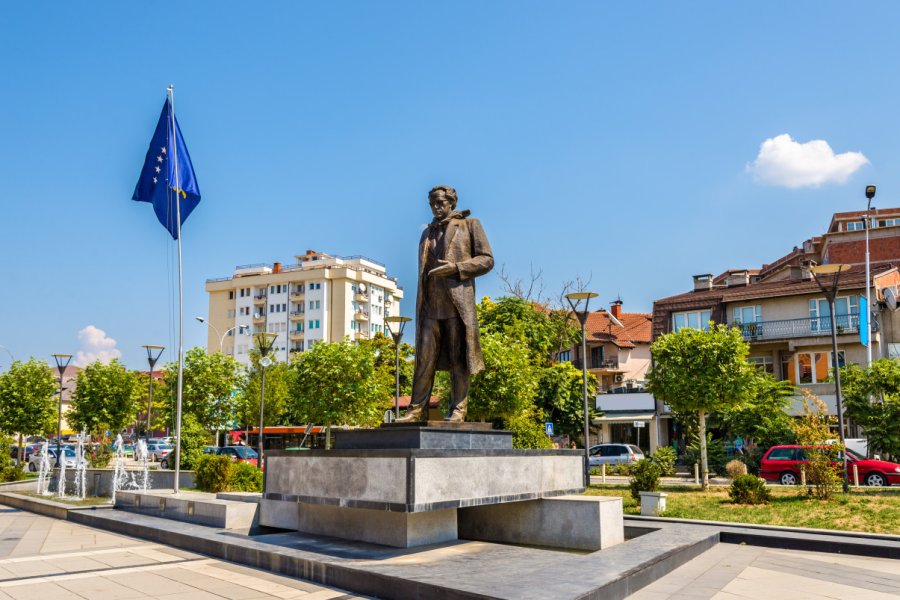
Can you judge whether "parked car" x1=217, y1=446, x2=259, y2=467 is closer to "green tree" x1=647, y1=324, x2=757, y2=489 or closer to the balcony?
"green tree" x1=647, y1=324, x2=757, y2=489

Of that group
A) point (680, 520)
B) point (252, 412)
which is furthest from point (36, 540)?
point (252, 412)

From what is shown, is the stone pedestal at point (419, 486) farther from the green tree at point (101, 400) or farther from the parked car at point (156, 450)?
the parked car at point (156, 450)

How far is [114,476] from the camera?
17.8 meters

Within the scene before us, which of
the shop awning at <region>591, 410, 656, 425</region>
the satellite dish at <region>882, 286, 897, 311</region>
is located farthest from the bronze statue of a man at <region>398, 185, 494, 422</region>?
the satellite dish at <region>882, 286, 897, 311</region>

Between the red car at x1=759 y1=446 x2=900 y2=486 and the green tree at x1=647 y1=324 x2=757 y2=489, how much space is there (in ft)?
11.3

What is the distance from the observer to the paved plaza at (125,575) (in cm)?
731

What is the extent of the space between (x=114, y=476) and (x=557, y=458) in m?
12.5

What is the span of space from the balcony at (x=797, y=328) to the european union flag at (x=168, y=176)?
31373 millimetres

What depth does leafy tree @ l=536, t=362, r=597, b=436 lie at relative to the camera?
130 feet

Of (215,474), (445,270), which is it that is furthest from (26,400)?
(445,270)

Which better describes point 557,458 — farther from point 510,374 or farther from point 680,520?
point 510,374

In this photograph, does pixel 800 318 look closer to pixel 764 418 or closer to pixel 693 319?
pixel 693 319

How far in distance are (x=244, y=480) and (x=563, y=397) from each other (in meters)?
25.7

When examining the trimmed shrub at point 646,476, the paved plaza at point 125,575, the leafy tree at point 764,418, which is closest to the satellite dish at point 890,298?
the leafy tree at point 764,418
